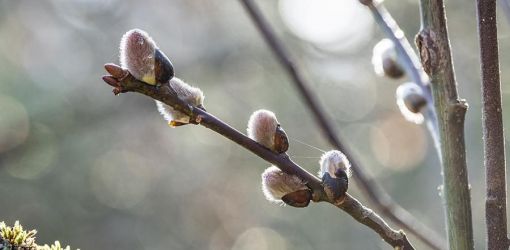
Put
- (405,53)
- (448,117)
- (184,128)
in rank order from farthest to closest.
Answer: (184,128), (405,53), (448,117)

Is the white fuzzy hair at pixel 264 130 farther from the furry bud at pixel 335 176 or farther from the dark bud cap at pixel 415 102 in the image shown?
the dark bud cap at pixel 415 102

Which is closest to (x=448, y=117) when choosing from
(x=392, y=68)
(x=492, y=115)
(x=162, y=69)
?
(x=492, y=115)

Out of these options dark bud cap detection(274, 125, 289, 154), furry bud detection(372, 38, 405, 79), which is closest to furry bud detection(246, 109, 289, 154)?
dark bud cap detection(274, 125, 289, 154)

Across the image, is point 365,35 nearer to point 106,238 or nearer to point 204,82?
point 204,82

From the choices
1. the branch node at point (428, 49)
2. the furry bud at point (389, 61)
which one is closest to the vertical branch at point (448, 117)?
the branch node at point (428, 49)

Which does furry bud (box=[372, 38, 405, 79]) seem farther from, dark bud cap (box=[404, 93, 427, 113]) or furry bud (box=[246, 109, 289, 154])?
furry bud (box=[246, 109, 289, 154])

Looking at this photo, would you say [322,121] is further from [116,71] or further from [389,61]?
[116,71]
